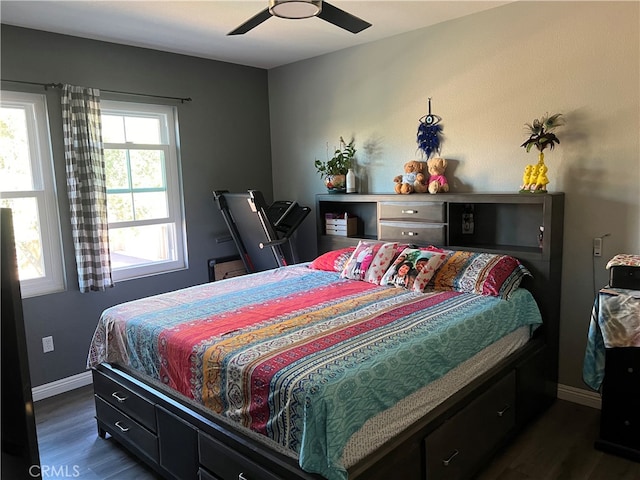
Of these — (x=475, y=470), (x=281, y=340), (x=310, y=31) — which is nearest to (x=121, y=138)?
(x=310, y=31)

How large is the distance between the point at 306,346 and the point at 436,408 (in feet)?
2.13

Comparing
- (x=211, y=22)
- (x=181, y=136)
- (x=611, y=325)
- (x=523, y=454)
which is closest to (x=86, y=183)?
A: (x=181, y=136)

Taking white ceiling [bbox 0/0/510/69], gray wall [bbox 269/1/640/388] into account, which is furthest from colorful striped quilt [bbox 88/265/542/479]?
white ceiling [bbox 0/0/510/69]

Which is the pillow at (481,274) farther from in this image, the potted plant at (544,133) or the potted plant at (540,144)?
the potted plant at (544,133)

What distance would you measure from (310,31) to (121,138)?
5.91 feet

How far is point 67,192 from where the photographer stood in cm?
351

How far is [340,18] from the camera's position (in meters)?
2.44

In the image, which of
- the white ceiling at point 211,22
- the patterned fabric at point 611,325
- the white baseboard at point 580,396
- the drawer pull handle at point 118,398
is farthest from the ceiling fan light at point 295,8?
the white baseboard at point 580,396

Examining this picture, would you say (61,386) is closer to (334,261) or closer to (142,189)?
(142,189)

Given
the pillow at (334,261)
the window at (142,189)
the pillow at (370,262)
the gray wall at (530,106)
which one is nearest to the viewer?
the gray wall at (530,106)

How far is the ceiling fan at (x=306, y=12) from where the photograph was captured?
2207 millimetres

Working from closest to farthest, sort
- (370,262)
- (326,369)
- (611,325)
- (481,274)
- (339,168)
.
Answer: (326,369) < (611,325) < (481,274) < (370,262) < (339,168)

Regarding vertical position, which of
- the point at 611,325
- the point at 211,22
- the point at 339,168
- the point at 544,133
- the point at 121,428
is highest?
the point at 211,22

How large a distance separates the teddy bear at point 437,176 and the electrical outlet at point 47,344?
309 cm
